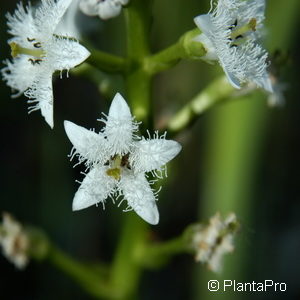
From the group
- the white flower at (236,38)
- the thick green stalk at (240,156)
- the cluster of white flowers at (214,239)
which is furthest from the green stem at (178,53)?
the thick green stalk at (240,156)

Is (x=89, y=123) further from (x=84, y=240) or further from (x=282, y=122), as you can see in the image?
(x=282, y=122)

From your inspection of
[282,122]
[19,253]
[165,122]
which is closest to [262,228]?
[282,122]

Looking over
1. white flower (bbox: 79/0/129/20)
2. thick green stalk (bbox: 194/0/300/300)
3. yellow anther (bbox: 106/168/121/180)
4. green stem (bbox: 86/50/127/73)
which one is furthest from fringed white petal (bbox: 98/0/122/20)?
thick green stalk (bbox: 194/0/300/300)

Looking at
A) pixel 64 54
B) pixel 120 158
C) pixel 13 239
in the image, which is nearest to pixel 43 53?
pixel 64 54

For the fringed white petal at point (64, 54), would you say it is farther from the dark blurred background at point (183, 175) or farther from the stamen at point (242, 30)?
the dark blurred background at point (183, 175)

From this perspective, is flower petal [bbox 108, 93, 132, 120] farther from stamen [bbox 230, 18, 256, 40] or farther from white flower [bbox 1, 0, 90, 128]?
stamen [bbox 230, 18, 256, 40]

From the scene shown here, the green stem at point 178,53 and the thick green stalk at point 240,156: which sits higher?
the thick green stalk at point 240,156

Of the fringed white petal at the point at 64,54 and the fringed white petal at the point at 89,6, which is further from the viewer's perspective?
the fringed white petal at the point at 89,6
